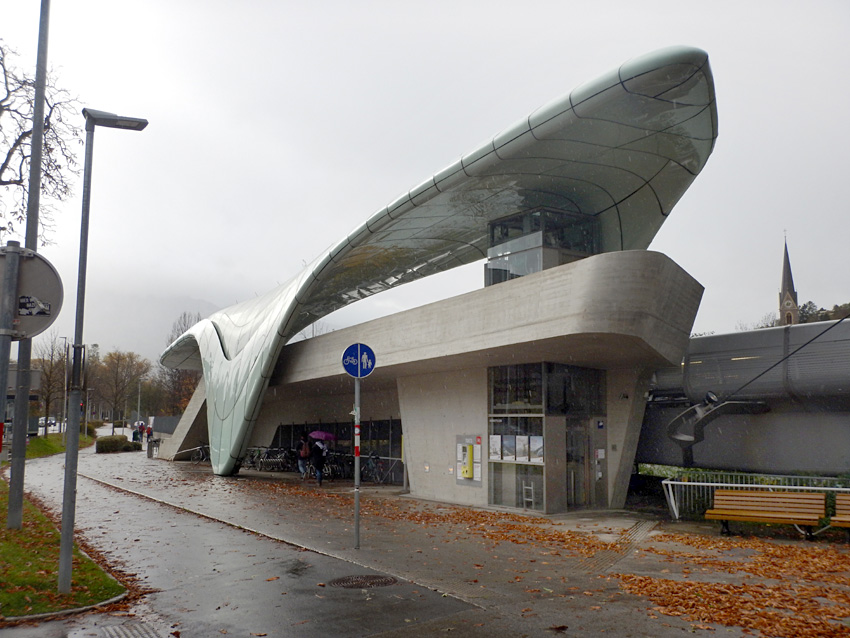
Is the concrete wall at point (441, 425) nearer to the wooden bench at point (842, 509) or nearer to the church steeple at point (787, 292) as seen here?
the wooden bench at point (842, 509)

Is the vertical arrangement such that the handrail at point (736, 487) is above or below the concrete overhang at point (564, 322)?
below

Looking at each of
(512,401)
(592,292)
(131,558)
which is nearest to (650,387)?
(512,401)

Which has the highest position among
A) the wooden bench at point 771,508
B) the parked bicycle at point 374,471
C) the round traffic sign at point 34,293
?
the round traffic sign at point 34,293

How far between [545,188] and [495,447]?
6.09 metres

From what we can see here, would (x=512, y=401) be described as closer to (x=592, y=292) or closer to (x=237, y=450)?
(x=592, y=292)

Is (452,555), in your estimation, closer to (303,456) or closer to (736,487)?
(736,487)

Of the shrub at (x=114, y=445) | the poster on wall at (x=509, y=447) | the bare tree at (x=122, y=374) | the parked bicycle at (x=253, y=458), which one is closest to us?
the poster on wall at (x=509, y=447)

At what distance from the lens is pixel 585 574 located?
869 cm

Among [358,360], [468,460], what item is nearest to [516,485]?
[468,460]

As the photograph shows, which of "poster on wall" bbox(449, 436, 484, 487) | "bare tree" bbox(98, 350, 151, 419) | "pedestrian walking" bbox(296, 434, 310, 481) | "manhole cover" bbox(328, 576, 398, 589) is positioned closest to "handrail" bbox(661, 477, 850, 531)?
"poster on wall" bbox(449, 436, 484, 487)

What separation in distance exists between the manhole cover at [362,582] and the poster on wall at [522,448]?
22.9 ft

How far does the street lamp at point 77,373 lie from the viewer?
24.6 ft

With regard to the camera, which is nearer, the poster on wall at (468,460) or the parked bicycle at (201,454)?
the poster on wall at (468,460)

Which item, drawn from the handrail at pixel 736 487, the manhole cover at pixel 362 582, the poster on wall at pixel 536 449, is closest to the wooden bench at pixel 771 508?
the handrail at pixel 736 487
